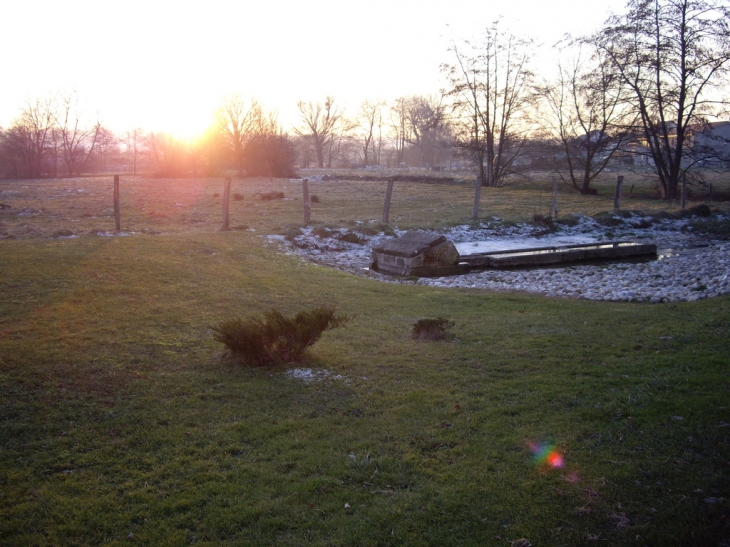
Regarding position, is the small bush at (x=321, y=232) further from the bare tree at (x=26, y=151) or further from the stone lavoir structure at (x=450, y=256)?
the bare tree at (x=26, y=151)

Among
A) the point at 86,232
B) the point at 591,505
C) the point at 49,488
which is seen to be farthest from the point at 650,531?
the point at 86,232

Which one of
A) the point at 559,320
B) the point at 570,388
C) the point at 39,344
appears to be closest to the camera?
the point at 570,388

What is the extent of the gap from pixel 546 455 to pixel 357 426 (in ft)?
5.36

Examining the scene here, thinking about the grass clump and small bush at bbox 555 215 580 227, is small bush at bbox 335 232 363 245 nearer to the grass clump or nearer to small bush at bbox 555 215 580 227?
small bush at bbox 555 215 580 227

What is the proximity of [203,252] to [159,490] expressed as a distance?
10253 millimetres

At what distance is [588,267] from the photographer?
1606 centimetres

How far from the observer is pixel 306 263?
1455 cm

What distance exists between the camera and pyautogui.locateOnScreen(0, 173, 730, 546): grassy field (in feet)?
11.2

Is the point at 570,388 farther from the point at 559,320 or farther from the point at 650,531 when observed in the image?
the point at 559,320

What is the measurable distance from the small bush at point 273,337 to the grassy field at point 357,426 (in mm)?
214

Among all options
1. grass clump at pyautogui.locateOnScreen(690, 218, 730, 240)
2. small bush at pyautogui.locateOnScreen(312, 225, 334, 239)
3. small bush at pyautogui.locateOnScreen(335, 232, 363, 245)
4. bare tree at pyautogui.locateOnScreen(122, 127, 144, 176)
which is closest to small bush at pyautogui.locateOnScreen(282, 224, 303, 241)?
small bush at pyautogui.locateOnScreen(312, 225, 334, 239)

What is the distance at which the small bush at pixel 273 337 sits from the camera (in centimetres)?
619

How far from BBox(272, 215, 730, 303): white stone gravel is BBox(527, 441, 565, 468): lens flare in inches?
306

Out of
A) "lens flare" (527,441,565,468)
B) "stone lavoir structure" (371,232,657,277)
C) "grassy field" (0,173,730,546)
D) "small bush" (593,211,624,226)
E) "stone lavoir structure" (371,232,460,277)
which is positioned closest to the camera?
"grassy field" (0,173,730,546)
